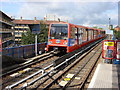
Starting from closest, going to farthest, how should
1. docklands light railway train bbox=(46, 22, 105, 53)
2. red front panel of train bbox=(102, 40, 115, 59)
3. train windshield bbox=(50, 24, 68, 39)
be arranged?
red front panel of train bbox=(102, 40, 115, 59) < docklands light railway train bbox=(46, 22, 105, 53) < train windshield bbox=(50, 24, 68, 39)

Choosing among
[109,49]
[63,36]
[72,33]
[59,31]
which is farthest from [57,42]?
[109,49]

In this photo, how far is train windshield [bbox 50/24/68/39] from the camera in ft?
45.6

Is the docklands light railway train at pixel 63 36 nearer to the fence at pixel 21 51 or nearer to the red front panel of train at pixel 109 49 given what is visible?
the fence at pixel 21 51

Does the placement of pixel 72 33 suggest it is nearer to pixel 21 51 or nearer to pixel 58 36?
pixel 58 36

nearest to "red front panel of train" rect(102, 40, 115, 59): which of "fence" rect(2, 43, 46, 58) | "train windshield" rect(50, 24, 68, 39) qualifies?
"train windshield" rect(50, 24, 68, 39)

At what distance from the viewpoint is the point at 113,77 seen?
8.55m

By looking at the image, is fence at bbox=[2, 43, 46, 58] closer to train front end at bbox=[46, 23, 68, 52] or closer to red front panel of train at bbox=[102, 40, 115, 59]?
train front end at bbox=[46, 23, 68, 52]

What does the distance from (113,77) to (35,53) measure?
29.9ft

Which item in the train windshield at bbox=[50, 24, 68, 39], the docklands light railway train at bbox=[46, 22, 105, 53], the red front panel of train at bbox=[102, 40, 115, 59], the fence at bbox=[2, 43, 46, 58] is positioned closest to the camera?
the fence at bbox=[2, 43, 46, 58]

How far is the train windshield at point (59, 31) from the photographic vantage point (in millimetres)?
13914

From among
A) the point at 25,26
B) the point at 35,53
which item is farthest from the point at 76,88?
the point at 25,26

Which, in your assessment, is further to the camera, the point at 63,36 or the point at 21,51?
the point at 63,36

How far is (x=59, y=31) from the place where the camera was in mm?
→ 14305

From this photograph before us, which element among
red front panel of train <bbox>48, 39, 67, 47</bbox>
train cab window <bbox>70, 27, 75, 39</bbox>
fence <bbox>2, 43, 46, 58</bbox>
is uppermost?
train cab window <bbox>70, 27, 75, 39</bbox>
